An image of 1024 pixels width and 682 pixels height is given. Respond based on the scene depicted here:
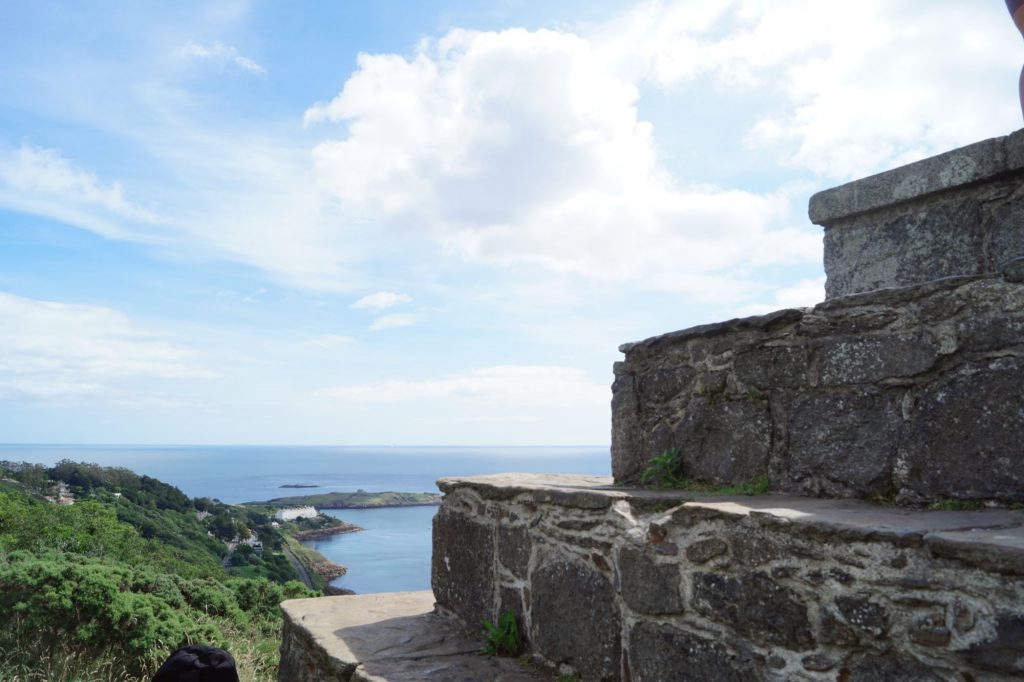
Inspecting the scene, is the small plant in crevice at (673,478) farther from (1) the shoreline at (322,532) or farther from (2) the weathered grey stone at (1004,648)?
(1) the shoreline at (322,532)

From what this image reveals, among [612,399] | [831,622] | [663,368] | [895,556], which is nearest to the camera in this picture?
[895,556]

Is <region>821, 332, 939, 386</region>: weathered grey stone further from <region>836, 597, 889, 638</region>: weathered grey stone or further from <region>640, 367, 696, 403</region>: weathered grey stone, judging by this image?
<region>836, 597, 889, 638</region>: weathered grey stone

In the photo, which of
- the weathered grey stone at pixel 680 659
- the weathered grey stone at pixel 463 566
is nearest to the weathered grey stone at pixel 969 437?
the weathered grey stone at pixel 680 659

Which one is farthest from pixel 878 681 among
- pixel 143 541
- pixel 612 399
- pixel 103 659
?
pixel 143 541

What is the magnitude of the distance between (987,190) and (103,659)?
23.8ft

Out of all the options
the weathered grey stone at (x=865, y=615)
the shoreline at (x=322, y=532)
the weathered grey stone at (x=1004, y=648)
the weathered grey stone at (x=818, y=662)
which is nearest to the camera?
the weathered grey stone at (x=1004, y=648)

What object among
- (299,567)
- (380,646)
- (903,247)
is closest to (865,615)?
(903,247)

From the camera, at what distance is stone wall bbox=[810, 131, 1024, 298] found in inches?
128

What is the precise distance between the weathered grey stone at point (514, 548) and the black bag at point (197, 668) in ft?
4.63

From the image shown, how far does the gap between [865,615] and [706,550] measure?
Answer: 0.64m

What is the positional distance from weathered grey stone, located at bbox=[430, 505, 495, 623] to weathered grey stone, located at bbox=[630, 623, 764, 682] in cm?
131

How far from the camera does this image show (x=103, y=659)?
261 inches

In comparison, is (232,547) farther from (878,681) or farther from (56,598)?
(878,681)

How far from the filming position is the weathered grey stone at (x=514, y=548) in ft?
12.9
